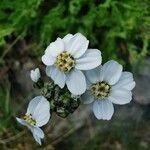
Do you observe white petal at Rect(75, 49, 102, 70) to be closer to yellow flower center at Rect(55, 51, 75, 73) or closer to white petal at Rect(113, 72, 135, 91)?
yellow flower center at Rect(55, 51, 75, 73)

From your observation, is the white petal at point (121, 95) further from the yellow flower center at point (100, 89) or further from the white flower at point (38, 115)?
the white flower at point (38, 115)

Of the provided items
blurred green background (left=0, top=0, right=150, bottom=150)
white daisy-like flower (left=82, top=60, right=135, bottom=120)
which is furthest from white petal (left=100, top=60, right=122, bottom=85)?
blurred green background (left=0, top=0, right=150, bottom=150)

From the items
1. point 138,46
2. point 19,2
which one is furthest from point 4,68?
point 138,46

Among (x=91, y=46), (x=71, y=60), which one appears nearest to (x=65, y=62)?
(x=71, y=60)

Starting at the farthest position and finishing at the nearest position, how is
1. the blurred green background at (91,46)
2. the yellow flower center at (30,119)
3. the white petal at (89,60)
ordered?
the blurred green background at (91,46), the yellow flower center at (30,119), the white petal at (89,60)

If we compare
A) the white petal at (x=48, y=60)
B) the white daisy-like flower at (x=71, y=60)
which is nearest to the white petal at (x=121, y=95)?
the white daisy-like flower at (x=71, y=60)

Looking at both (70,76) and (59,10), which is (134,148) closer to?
(59,10)
